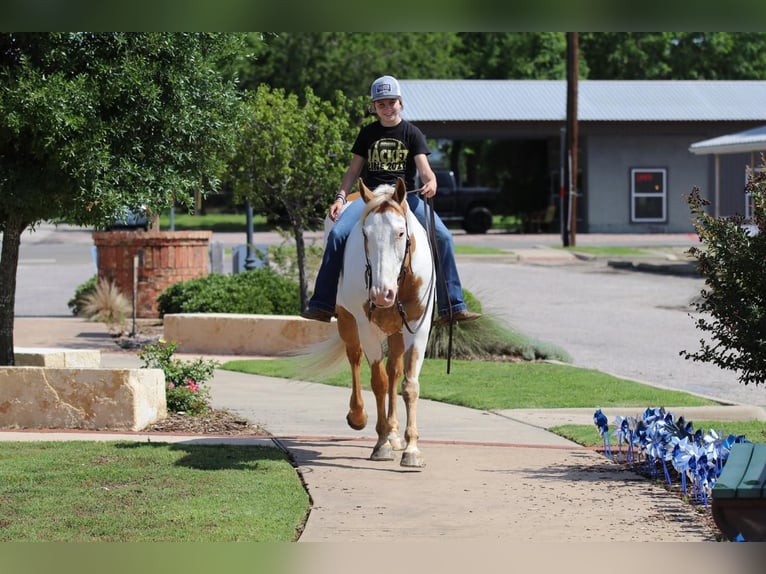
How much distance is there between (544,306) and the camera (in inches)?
904

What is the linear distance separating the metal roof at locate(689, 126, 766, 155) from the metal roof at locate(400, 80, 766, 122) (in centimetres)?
819

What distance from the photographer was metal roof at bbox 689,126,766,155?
33.9 metres

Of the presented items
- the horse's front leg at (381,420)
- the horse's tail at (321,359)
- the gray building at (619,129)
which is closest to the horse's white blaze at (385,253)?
the horse's front leg at (381,420)

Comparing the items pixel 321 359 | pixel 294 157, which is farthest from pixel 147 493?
pixel 294 157

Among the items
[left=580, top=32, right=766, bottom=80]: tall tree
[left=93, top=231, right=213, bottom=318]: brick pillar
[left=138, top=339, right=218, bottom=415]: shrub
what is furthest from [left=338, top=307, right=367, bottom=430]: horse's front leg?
[left=580, top=32, right=766, bottom=80]: tall tree

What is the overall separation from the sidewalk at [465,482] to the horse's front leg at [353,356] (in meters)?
0.23

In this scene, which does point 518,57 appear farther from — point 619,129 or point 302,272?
point 302,272

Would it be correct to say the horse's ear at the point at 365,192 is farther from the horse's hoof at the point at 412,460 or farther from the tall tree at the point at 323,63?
the tall tree at the point at 323,63

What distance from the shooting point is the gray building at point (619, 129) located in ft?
151

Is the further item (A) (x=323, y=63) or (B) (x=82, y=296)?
(A) (x=323, y=63)

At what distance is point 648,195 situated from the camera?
4741 centimetres

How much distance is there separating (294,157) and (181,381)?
22.8 feet

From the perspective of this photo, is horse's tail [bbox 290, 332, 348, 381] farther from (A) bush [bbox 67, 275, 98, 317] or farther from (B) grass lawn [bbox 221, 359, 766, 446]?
(A) bush [bbox 67, 275, 98, 317]

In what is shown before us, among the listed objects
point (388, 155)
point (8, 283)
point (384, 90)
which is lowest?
point (8, 283)
